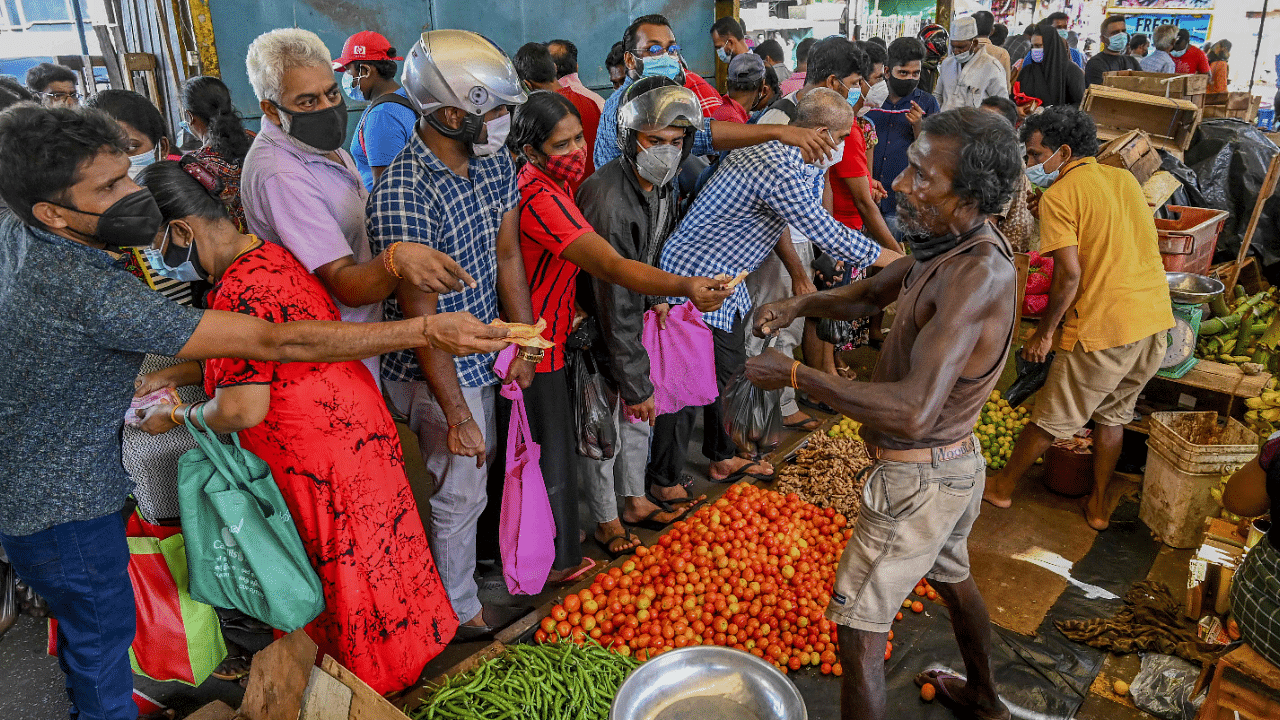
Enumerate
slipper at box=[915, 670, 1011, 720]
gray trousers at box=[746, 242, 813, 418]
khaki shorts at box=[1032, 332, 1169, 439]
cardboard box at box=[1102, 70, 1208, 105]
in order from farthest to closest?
cardboard box at box=[1102, 70, 1208, 105] → gray trousers at box=[746, 242, 813, 418] → khaki shorts at box=[1032, 332, 1169, 439] → slipper at box=[915, 670, 1011, 720]

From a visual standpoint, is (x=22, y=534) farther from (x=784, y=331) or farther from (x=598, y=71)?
(x=598, y=71)

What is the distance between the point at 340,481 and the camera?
2.56m

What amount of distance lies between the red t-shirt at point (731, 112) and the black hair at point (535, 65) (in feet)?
3.70

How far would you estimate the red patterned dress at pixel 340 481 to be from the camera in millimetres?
2381

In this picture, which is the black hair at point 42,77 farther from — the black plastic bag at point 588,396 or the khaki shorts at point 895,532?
the khaki shorts at point 895,532

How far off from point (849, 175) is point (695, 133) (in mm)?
1631

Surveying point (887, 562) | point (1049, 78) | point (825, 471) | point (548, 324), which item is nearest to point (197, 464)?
point (548, 324)

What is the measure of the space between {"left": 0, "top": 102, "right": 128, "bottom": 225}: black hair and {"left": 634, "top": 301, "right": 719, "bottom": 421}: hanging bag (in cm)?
240

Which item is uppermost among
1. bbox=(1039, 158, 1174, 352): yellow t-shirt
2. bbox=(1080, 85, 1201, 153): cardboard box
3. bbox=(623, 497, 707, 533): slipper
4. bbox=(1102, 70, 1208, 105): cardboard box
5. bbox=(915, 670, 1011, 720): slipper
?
bbox=(1102, 70, 1208, 105): cardboard box

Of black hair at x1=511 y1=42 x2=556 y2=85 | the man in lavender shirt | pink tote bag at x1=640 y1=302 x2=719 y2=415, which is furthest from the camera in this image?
black hair at x1=511 y1=42 x2=556 y2=85

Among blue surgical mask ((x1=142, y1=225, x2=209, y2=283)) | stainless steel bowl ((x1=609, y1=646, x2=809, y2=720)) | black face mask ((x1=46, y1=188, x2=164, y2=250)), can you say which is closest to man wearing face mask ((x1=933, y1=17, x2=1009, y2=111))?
stainless steel bowl ((x1=609, y1=646, x2=809, y2=720))

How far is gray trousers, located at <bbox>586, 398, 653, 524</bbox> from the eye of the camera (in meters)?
3.92

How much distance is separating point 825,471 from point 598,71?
544cm

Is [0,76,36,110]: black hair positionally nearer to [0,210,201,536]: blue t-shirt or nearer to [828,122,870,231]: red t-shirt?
[0,210,201,536]: blue t-shirt
